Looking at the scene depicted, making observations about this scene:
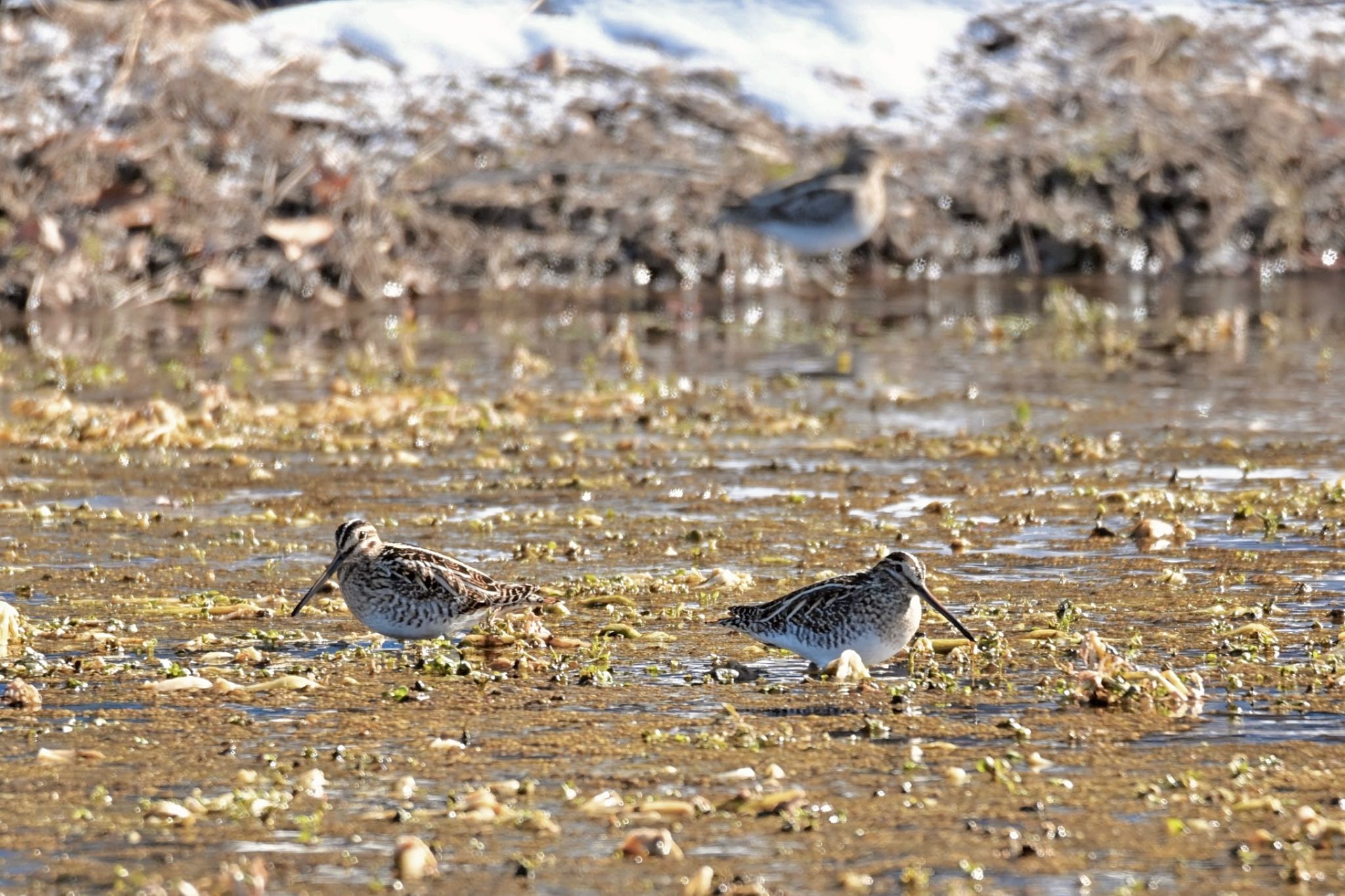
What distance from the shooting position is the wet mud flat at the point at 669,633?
5.85 meters

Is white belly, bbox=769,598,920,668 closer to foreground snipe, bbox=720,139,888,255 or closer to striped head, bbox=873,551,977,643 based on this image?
striped head, bbox=873,551,977,643

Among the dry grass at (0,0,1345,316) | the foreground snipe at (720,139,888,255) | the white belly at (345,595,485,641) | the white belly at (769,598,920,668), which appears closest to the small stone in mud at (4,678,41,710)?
the white belly at (345,595,485,641)

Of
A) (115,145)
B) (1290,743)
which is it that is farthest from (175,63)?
(1290,743)

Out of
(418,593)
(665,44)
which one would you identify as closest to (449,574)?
(418,593)

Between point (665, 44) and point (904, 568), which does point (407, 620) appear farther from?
point (665, 44)

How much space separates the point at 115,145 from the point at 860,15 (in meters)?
11.1

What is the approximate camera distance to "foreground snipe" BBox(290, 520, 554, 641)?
849 cm

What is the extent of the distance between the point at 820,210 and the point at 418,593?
13217 millimetres

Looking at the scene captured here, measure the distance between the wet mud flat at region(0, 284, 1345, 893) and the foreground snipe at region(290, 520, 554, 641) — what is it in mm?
123

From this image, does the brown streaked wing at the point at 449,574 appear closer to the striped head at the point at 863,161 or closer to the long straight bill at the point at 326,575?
the long straight bill at the point at 326,575

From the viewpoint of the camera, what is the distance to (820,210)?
21.1 m

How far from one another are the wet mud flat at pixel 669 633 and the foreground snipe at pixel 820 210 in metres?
3.00

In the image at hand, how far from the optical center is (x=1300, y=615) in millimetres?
8867

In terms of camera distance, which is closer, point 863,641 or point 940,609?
point 863,641
